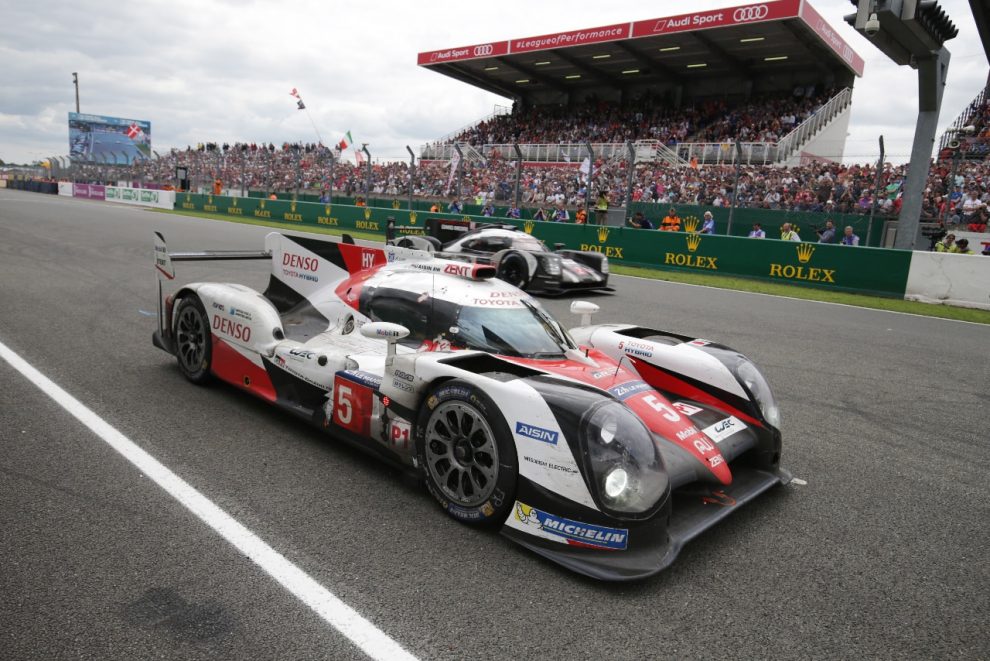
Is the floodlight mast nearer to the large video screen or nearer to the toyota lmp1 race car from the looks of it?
the toyota lmp1 race car

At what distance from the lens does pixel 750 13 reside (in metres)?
26.5

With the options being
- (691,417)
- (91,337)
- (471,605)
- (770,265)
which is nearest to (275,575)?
(471,605)

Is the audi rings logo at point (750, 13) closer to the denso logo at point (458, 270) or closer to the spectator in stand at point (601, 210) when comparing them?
the spectator in stand at point (601, 210)

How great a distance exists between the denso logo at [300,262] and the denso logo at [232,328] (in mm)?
766

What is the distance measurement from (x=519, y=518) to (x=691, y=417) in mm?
1376

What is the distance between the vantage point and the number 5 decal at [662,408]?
141 inches

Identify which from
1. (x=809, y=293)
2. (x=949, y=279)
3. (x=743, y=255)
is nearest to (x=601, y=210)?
(x=743, y=255)

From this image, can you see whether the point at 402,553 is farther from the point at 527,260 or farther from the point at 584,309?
the point at 527,260

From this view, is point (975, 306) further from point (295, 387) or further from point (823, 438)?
point (295, 387)

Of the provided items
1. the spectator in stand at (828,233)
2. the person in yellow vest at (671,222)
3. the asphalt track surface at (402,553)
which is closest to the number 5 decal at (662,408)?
the asphalt track surface at (402,553)

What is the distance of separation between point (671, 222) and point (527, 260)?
28.0 ft

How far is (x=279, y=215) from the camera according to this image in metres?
29.5

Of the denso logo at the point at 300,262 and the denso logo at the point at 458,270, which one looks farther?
the denso logo at the point at 300,262

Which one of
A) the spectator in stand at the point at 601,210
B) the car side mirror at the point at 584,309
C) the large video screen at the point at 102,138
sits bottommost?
the car side mirror at the point at 584,309
